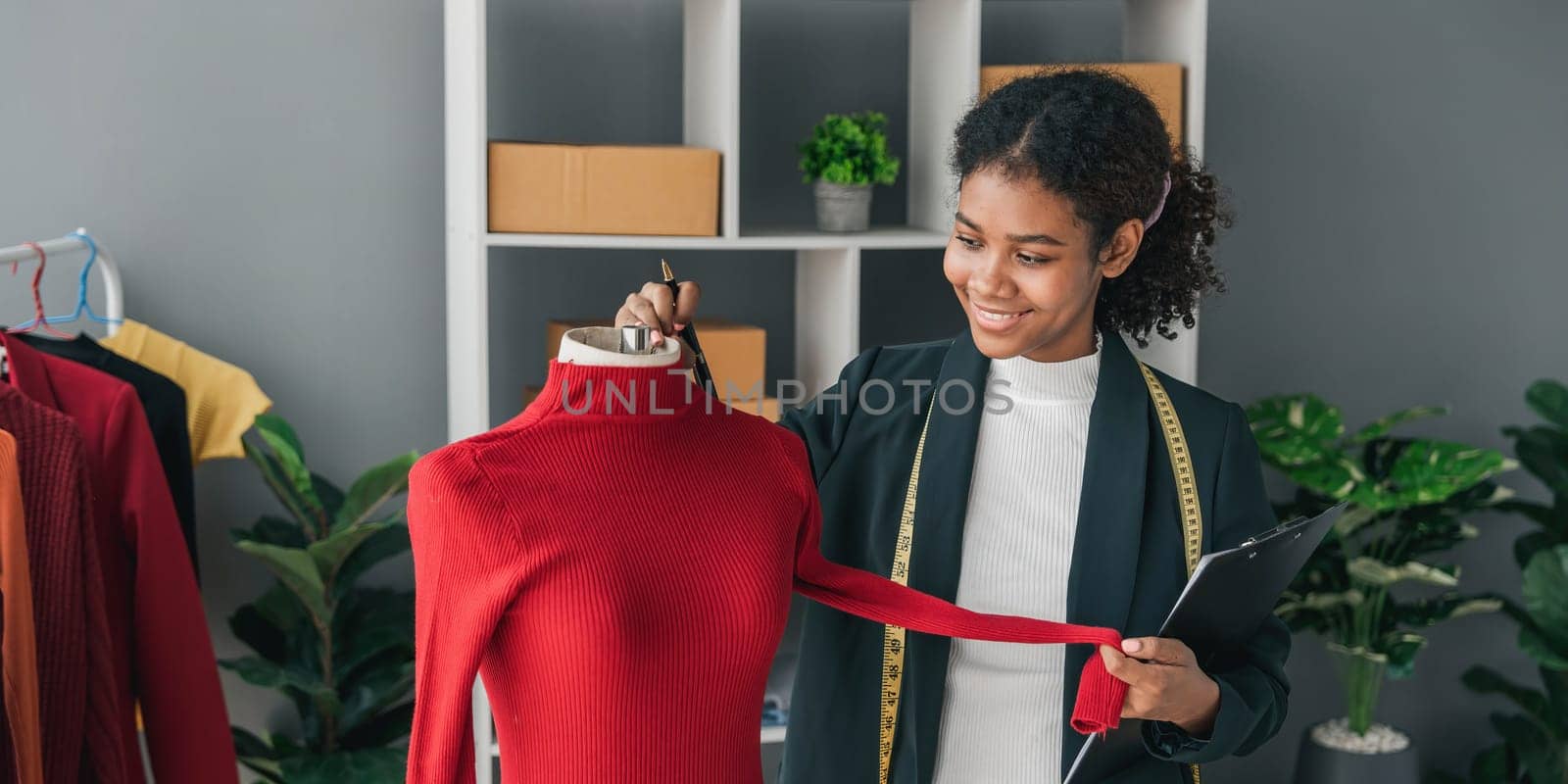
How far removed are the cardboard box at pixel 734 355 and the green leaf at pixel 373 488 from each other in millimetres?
312

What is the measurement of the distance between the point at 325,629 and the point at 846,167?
1.18m

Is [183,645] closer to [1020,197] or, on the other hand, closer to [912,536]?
[912,536]

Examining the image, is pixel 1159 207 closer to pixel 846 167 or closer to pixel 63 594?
pixel 846 167

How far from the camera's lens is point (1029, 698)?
1.36 m

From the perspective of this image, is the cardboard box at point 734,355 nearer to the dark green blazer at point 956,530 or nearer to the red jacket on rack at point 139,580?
the red jacket on rack at point 139,580

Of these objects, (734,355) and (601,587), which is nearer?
(601,587)

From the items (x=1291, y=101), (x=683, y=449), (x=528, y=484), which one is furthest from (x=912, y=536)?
(x=1291, y=101)

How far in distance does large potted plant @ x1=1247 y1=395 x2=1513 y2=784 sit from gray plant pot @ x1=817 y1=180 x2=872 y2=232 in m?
0.86

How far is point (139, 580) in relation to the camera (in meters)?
1.77

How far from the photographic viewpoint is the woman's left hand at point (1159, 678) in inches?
47.8

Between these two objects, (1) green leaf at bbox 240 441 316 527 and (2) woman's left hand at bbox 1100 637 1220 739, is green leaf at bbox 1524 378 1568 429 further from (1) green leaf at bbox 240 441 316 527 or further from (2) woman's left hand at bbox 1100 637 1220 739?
(1) green leaf at bbox 240 441 316 527

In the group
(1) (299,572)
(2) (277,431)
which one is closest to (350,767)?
(1) (299,572)

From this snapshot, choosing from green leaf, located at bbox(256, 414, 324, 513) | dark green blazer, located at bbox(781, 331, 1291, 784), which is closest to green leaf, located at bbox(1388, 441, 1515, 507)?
dark green blazer, located at bbox(781, 331, 1291, 784)

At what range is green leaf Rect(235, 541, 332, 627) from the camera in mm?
2115
